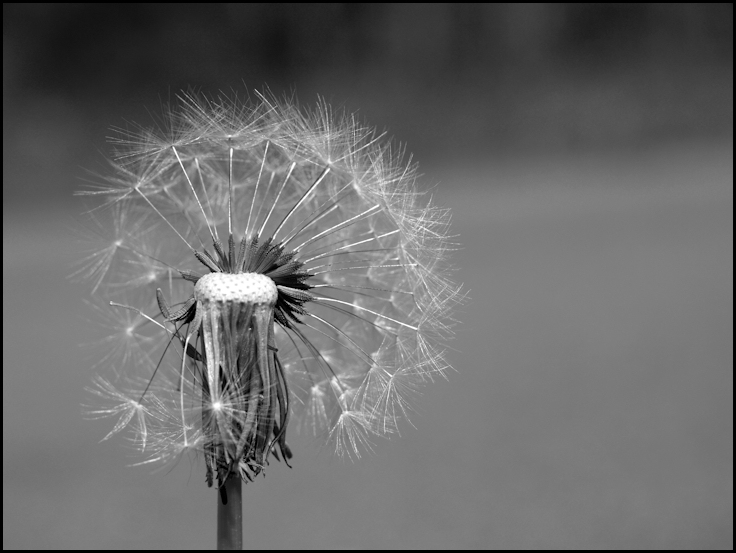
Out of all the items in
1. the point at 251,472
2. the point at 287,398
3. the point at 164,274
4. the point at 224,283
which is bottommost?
the point at 251,472

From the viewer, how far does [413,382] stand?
97.0 inches

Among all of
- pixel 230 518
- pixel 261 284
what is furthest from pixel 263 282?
pixel 230 518

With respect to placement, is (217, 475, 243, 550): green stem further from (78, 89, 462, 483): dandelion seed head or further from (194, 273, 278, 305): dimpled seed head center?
(194, 273, 278, 305): dimpled seed head center

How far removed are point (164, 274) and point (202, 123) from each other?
0.59 m

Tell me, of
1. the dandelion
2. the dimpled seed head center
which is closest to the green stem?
the dandelion

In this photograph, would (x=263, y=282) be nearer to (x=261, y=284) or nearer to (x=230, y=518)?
(x=261, y=284)

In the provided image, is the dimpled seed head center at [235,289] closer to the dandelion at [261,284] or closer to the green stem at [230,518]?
the dandelion at [261,284]

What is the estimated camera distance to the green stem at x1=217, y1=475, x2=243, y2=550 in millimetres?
2186

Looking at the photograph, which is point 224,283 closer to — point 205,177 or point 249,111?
point 249,111

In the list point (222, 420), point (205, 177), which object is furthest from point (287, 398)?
point (205, 177)

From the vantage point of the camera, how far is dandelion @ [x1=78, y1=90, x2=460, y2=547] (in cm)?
215

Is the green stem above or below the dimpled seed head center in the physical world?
below

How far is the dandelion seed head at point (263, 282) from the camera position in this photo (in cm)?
215

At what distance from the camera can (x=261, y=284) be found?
2.16 meters
